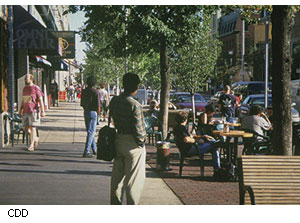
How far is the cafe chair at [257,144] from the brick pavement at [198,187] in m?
0.90

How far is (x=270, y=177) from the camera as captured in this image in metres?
6.05

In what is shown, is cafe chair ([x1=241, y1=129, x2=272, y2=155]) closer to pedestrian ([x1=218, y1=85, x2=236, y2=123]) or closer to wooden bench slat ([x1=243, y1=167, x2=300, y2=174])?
wooden bench slat ([x1=243, y1=167, x2=300, y2=174])

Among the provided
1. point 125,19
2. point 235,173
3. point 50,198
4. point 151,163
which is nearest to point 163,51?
point 125,19

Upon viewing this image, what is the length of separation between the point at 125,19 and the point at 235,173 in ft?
20.0

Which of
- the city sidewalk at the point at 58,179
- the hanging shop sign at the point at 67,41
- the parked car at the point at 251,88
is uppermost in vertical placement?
the hanging shop sign at the point at 67,41

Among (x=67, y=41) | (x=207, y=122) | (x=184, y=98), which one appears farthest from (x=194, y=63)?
(x=207, y=122)

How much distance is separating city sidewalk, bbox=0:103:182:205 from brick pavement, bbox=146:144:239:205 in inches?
6.6

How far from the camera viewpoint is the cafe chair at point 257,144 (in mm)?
10594

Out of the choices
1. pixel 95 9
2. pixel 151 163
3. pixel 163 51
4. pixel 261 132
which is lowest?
pixel 151 163

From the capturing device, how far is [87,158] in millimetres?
12359

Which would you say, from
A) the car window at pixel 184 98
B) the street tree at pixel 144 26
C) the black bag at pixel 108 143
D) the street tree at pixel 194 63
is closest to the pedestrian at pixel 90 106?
the street tree at pixel 144 26

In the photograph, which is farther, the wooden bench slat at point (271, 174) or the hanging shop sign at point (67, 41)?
the hanging shop sign at point (67, 41)

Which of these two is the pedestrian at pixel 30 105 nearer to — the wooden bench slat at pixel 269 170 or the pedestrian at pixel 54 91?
the wooden bench slat at pixel 269 170

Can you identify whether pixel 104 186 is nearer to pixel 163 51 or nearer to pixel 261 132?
pixel 261 132
